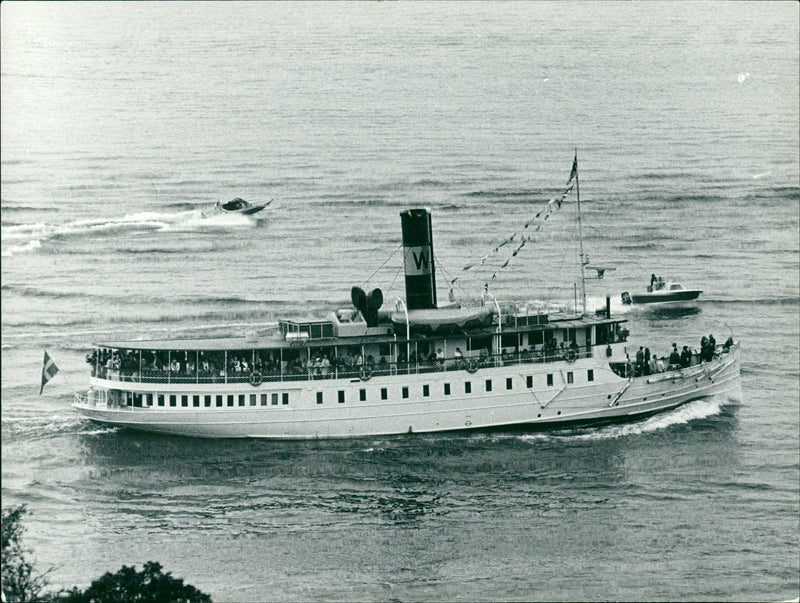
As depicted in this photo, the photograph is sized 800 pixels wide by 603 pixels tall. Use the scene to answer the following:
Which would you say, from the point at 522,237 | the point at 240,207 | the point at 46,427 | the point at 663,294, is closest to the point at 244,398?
the point at 46,427

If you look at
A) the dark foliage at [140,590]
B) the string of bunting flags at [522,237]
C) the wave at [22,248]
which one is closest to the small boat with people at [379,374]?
the string of bunting flags at [522,237]

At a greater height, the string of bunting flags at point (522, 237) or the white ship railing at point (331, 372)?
the string of bunting flags at point (522, 237)

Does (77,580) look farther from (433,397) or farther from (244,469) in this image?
(433,397)

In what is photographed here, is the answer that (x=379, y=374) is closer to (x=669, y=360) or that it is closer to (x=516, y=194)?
(x=669, y=360)

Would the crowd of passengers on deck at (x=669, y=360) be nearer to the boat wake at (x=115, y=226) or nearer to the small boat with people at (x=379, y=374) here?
the small boat with people at (x=379, y=374)

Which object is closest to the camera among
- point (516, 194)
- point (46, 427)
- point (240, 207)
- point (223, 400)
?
point (46, 427)

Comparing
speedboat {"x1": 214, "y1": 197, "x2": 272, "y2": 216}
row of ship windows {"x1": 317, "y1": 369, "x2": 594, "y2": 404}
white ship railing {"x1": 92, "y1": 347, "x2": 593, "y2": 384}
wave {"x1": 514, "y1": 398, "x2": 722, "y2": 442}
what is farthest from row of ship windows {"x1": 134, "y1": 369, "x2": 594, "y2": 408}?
speedboat {"x1": 214, "y1": 197, "x2": 272, "y2": 216}

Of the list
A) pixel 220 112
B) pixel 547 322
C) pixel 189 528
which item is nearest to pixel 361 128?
pixel 220 112

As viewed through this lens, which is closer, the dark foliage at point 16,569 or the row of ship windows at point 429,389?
the dark foliage at point 16,569
